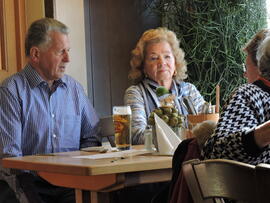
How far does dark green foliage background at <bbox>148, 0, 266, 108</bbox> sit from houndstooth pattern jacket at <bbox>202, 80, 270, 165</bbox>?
215cm

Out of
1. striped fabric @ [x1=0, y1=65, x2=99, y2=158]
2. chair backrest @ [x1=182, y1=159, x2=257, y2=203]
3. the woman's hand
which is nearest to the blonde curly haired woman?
striped fabric @ [x1=0, y1=65, x2=99, y2=158]

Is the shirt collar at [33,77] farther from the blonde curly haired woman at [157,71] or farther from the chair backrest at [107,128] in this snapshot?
the blonde curly haired woman at [157,71]

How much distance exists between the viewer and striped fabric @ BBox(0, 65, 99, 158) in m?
2.42

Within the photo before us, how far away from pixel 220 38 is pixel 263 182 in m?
2.69

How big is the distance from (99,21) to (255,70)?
6.35ft

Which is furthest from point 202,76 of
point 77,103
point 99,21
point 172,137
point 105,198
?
point 105,198

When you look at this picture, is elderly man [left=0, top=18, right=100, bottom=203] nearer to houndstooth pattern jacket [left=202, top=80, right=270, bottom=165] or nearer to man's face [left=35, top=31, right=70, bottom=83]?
man's face [left=35, top=31, right=70, bottom=83]

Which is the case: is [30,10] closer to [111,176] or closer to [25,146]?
[25,146]

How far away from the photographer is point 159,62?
3.03 meters

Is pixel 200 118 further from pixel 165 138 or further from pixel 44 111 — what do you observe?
pixel 44 111

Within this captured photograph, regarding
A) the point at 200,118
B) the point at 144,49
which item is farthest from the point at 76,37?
the point at 200,118

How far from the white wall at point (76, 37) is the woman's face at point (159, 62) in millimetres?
607

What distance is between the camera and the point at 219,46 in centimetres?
361

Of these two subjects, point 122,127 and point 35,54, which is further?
point 35,54
